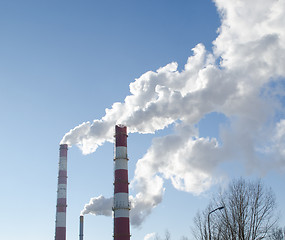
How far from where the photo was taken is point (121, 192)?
4259cm

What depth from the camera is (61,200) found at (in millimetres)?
56625

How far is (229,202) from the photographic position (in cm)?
2989

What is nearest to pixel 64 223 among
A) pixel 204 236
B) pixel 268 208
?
pixel 204 236

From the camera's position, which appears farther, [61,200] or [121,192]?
[61,200]

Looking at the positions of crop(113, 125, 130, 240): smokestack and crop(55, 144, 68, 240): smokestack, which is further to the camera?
crop(55, 144, 68, 240): smokestack

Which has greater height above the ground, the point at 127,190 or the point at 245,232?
the point at 127,190

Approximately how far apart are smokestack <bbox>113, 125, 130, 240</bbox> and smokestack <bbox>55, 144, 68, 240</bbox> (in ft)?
55.4

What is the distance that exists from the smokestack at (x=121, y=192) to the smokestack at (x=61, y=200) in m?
16.9

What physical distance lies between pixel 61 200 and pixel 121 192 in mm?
17825

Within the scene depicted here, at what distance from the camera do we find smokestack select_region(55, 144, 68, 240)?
55.4 meters

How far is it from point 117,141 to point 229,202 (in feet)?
62.9

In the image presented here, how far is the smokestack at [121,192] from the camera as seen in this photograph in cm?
4125

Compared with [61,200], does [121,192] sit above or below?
below

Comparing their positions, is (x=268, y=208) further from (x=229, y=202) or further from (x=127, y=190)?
(x=127, y=190)
